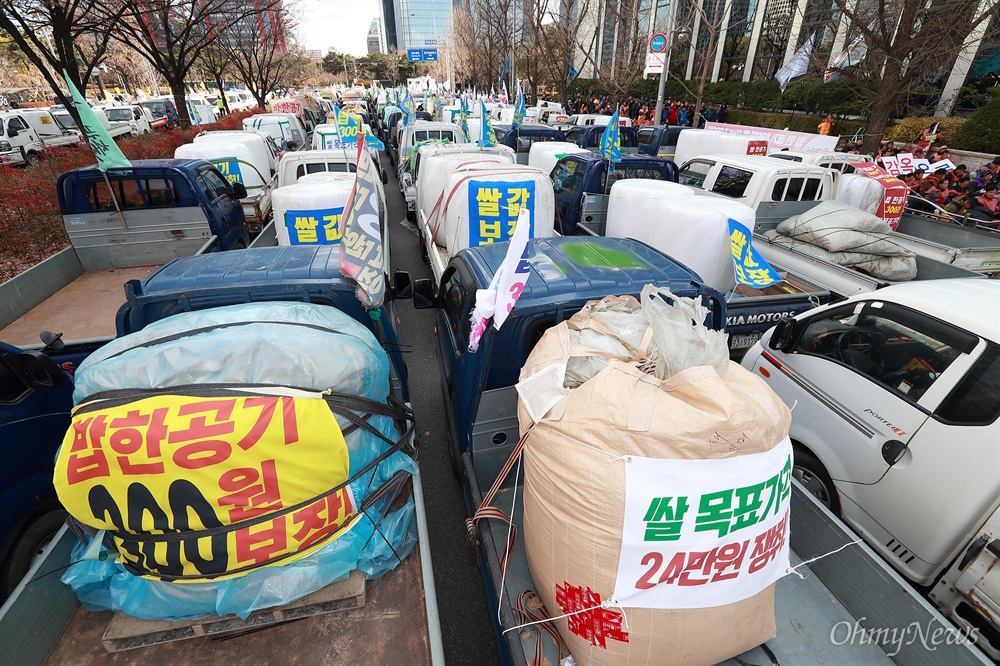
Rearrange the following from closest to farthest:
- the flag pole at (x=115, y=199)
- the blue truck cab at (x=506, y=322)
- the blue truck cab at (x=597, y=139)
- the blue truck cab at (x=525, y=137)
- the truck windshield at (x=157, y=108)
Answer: the blue truck cab at (x=506, y=322)
the flag pole at (x=115, y=199)
the blue truck cab at (x=525, y=137)
the blue truck cab at (x=597, y=139)
the truck windshield at (x=157, y=108)

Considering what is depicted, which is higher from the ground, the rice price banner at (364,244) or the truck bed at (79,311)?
the rice price banner at (364,244)

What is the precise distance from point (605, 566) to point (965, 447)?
226 centimetres

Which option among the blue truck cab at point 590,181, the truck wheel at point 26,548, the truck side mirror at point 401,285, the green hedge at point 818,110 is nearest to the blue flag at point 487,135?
the blue truck cab at point 590,181

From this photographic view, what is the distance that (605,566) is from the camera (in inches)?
73.0

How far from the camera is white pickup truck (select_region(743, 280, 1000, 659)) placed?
2.44m

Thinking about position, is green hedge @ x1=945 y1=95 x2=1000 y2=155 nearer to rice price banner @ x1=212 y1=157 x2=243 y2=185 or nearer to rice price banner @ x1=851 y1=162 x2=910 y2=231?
rice price banner @ x1=851 y1=162 x2=910 y2=231

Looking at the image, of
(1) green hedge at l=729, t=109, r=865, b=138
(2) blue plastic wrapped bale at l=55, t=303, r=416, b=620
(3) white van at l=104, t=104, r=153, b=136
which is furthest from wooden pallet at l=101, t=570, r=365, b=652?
(3) white van at l=104, t=104, r=153, b=136

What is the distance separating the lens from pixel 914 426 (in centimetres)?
279

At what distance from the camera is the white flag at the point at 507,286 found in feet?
7.49

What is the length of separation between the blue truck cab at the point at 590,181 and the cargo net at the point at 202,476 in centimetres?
666

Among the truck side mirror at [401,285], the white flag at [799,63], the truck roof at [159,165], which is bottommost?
the truck side mirror at [401,285]

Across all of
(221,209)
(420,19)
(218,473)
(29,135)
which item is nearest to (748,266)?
(218,473)

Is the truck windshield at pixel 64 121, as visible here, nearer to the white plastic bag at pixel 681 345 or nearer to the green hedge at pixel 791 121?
the white plastic bag at pixel 681 345

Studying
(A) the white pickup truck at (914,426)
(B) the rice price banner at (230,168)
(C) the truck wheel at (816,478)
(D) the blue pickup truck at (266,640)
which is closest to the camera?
(D) the blue pickup truck at (266,640)
